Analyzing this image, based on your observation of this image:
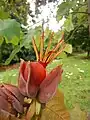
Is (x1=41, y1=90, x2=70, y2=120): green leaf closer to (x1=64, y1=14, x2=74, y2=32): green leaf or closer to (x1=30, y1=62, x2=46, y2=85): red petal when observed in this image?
(x1=30, y1=62, x2=46, y2=85): red petal

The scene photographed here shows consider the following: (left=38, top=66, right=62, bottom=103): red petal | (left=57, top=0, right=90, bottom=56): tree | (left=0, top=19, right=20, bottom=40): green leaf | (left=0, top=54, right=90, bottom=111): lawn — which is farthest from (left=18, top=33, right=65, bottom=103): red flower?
(left=0, top=54, right=90, bottom=111): lawn

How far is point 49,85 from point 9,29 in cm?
42

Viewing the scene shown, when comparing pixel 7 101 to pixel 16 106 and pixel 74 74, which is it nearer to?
pixel 16 106

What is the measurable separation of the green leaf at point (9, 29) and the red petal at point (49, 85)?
0.39 metres

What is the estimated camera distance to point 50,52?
41cm

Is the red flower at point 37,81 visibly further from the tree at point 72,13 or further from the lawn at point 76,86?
the lawn at point 76,86

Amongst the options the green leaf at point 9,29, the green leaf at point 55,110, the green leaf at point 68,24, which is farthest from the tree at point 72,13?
the green leaf at point 55,110

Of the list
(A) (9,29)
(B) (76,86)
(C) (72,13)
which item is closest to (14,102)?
(A) (9,29)

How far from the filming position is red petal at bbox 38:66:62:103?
15.5 inches

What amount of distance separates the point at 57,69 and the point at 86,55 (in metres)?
11.1

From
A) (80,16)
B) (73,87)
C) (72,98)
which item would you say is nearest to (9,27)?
(80,16)

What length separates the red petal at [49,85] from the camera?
0.39 metres

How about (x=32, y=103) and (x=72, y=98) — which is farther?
(x=72, y=98)

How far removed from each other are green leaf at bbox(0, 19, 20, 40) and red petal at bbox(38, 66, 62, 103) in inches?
15.4
